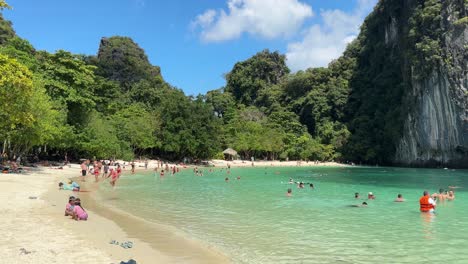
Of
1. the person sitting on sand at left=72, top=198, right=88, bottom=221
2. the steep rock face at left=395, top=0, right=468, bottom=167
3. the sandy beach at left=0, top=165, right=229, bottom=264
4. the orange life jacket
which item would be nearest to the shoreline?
the sandy beach at left=0, top=165, right=229, bottom=264

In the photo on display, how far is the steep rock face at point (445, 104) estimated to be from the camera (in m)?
52.6

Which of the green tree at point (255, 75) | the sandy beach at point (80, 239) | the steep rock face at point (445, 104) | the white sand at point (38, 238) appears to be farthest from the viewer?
the green tree at point (255, 75)

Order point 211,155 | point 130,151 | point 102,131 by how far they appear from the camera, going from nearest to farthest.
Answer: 1. point 102,131
2. point 130,151
3. point 211,155

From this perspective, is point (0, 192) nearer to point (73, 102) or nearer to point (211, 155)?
point (73, 102)

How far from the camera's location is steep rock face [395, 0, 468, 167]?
5256 cm

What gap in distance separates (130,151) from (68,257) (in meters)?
41.8

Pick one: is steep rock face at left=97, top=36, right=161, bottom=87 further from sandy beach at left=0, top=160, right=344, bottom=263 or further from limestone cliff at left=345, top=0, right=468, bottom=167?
sandy beach at left=0, top=160, right=344, bottom=263

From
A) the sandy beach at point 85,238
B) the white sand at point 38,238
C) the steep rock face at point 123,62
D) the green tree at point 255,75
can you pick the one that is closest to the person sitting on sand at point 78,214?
the sandy beach at point 85,238

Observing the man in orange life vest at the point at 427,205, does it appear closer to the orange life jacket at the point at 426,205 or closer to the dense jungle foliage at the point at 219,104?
the orange life jacket at the point at 426,205

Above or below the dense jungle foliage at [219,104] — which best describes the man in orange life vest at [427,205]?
below

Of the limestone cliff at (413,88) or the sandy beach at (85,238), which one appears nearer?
the sandy beach at (85,238)

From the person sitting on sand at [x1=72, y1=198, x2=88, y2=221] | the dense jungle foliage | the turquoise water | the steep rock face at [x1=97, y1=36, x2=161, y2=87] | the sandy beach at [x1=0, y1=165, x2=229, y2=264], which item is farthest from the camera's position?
A: the steep rock face at [x1=97, y1=36, x2=161, y2=87]

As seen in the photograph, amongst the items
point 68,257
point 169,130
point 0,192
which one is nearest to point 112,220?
point 68,257

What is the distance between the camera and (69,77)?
37062 millimetres
